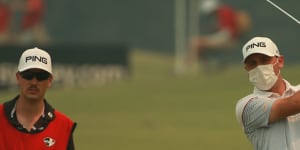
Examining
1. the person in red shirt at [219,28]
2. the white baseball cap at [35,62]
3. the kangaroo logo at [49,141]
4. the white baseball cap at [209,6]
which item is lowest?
the kangaroo logo at [49,141]

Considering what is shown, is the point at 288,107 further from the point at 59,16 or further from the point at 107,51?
the point at 59,16

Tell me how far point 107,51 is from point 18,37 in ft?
17.7

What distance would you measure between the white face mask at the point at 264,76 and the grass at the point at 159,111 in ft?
30.6

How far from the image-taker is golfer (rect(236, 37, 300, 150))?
5645 mm

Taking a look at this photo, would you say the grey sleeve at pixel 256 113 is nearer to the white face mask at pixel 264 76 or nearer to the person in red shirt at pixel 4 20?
the white face mask at pixel 264 76

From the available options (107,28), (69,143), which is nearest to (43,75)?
(69,143)

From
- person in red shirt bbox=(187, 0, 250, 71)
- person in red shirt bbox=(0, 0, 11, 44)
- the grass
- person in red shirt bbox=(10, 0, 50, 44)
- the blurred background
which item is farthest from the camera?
person in red shirt bbox=(187, 0, 250, 71)

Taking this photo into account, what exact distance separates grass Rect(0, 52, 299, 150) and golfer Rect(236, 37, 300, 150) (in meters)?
9.25

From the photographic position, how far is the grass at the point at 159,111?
16281 millimetres

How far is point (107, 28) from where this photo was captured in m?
34.0

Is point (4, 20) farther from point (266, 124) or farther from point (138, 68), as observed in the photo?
point (266, 124)

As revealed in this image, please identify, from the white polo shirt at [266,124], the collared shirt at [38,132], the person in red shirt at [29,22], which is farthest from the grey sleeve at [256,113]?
the person in red shirt at [29,22]

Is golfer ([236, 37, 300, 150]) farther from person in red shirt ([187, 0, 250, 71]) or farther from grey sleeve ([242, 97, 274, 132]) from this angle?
person in red shirt ([187, 0, 250, 71])

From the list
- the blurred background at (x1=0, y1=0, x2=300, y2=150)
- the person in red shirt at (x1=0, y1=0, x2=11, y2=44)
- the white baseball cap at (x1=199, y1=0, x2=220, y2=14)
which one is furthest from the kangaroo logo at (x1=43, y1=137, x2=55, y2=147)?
the white baseball cap at (x1=199, y1=0, x2=220, y2=14)
